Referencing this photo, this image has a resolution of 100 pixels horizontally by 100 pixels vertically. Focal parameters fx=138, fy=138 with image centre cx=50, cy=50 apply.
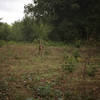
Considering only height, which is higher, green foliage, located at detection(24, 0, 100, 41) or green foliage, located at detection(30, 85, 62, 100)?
green foliage, located at detection(24, 0, 100, 41)

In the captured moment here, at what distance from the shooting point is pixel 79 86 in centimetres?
381

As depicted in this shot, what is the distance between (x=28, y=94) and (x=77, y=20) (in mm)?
13624

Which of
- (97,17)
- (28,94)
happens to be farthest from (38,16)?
(28,94)

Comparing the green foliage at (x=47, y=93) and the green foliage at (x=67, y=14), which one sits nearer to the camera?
the green foliage at (x=47, y=93)

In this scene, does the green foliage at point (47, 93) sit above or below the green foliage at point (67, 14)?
below

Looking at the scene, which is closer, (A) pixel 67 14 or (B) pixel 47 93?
(B) pixel 47 93

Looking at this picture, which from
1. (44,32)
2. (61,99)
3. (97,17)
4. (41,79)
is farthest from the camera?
(44,32)

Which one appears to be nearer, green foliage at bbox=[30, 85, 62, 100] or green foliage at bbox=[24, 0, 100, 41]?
green foliage at bbox=[30, 85, 62, 100]

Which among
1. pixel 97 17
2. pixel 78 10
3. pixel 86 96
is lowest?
pixel 86 96

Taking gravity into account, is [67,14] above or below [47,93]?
above

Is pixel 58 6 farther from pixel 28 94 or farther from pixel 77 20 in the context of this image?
pixel 28 94

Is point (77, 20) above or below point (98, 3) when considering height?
below

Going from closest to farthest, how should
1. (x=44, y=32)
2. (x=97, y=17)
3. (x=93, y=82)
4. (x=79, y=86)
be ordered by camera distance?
(x=79, y=86) < (x=93, y=82) < (x=97, y=17) < (x=44, y=32)

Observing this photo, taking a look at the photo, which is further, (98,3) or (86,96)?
(98,3)
